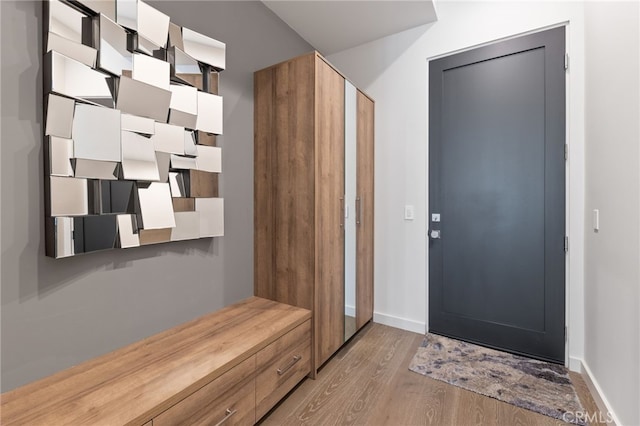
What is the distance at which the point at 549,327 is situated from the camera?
2166 millimetres

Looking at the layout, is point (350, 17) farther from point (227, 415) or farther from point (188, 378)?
point (227, 415)

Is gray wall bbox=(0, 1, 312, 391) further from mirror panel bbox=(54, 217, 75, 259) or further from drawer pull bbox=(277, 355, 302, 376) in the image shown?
drawer pull bbox=(277, 355, 302, 376)

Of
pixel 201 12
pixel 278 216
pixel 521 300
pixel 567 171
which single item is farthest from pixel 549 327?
pixel 201 12

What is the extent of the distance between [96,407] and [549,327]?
108 inches

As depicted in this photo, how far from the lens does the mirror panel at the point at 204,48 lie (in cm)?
167

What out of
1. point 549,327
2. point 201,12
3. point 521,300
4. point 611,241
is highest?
point 201,12

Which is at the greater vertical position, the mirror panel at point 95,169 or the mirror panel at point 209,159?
the mirror panel at point 209,159

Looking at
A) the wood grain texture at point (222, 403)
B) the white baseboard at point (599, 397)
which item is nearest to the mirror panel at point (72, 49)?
the wood grain texture at point (222, 403)

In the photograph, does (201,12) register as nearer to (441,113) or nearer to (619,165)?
(441,113)

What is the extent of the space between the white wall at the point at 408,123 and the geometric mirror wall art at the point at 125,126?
1636mm

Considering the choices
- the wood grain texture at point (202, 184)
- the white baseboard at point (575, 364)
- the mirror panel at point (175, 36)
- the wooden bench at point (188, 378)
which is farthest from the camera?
the white baseboard at point (575, 364)

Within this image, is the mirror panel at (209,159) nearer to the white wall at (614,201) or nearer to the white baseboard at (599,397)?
the white wall at (614,201)

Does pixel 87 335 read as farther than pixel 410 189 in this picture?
No

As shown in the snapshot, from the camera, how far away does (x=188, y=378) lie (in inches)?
47.7
